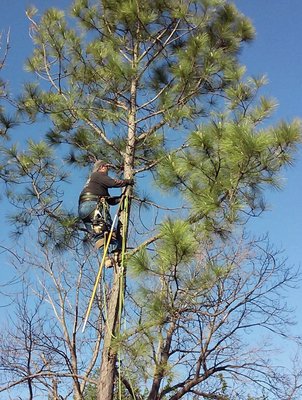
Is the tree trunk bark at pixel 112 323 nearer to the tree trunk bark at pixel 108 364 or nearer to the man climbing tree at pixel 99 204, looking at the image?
the tree trunk bark at pixel 108 364

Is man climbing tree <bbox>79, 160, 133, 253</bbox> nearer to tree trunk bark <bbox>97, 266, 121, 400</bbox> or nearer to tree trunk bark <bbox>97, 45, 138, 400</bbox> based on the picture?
tree trunk bark <bbox>97, 45, 138, 400</bbox>

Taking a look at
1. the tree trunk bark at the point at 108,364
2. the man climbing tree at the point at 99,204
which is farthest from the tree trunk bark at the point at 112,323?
the man climbing tree at the point at 99,204

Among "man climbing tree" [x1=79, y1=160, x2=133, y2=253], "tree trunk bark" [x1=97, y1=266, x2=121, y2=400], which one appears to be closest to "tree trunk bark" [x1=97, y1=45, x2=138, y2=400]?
"tree trunk bark" [x1=97, y1=266, x2=121, y2=400]

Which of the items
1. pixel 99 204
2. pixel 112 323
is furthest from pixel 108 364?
pixel 99 204

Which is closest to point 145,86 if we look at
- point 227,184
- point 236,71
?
point 236,71

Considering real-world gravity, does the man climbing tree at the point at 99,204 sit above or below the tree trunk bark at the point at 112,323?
above

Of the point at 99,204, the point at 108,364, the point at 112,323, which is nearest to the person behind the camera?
the point at 108,364

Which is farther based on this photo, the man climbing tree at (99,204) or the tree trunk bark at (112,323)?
the man climbing tree at (99,204)

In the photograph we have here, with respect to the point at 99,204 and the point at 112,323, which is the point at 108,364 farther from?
the point at 99,204

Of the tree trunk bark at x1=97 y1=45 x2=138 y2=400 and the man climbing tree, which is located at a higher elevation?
the man climbing tree

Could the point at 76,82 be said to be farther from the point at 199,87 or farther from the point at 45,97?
the point at 199,87

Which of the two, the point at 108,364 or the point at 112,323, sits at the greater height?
the point at 112,323

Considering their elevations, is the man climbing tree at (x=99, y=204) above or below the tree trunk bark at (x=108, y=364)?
above

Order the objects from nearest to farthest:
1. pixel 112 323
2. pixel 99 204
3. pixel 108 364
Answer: pixel 108 364 < pixel 112 323 < pixel 99 204
